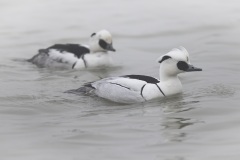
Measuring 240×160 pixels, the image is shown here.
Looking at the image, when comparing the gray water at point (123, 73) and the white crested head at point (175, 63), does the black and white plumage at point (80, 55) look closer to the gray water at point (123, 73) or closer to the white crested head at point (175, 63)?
the gray water at point (123, 73)

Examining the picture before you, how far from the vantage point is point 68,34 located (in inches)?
755

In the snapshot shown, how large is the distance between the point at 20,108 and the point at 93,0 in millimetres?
11037

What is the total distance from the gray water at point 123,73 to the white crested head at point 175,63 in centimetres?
47

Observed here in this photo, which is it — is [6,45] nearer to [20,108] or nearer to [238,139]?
[20,108]

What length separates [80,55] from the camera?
16.3 metres

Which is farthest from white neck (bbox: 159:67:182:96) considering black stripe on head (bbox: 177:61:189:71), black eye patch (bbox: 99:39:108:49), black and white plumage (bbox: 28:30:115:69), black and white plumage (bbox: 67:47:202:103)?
black eye patch (bbox: 99:39:108:49)

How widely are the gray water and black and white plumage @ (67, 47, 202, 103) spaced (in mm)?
175

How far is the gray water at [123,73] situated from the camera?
31.6ft

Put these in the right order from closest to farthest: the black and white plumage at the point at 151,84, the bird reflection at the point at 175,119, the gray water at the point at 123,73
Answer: the gray water at the point at 123,73, the bird reflection at the point at 175,119, the black and white plumage at the point at 151,84

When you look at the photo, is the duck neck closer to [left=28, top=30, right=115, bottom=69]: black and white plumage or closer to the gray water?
the gray water

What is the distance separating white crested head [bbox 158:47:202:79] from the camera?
41.0 feet

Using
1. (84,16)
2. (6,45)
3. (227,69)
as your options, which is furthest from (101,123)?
(84,16)

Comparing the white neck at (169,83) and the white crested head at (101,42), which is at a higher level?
the white crested head at (101,42)

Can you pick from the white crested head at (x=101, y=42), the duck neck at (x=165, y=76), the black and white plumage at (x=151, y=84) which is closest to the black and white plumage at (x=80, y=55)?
the white crested head at (x=101, y=42)
